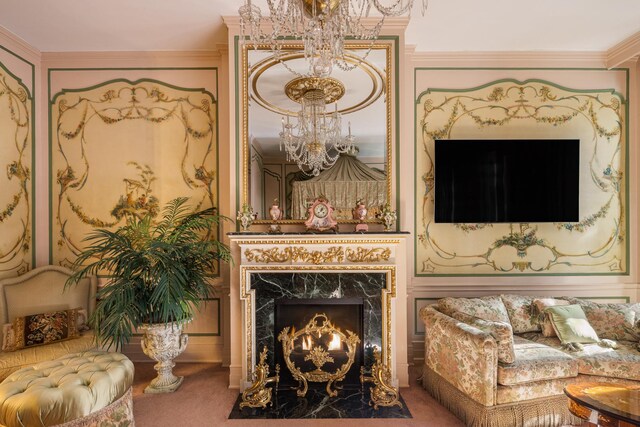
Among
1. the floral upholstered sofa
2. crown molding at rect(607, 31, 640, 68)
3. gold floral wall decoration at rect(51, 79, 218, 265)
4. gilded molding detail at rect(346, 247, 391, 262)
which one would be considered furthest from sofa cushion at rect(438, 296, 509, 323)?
crown molding at rect(607, 31, 640, 68)

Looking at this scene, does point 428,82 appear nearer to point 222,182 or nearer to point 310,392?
point 222,182

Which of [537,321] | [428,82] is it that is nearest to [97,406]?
[537,321]

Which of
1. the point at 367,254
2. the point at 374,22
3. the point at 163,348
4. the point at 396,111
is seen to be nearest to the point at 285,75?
the point at 374,22

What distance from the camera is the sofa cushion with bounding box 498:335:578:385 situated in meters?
2.22

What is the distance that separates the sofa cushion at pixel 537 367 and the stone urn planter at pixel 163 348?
243 cm

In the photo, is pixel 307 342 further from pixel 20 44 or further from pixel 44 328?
pixel 20 44

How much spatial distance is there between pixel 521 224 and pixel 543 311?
88 cm

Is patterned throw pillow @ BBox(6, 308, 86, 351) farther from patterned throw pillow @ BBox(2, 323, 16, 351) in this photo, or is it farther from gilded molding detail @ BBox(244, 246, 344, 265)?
gilded molding detail @ BBox(244, 246, 344, 265)

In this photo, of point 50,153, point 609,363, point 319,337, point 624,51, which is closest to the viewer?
point 609,363

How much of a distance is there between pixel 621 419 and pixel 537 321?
1.21 metres

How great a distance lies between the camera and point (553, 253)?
331 cm

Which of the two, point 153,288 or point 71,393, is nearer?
point 71,393

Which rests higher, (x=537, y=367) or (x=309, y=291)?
(x=309, y=291)

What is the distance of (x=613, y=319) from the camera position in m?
2.78
